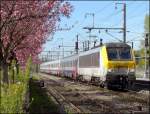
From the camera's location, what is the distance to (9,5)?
525 inches

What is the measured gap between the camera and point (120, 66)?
34625 millimetres

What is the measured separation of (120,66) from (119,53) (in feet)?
3.61

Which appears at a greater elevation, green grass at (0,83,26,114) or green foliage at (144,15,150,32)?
green foliage at (144,15,150,32)

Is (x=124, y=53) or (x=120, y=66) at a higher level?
(x=124, y=53)

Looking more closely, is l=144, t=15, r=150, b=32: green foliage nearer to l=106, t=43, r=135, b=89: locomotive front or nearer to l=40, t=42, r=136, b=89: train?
l=40, t=42, r=136, b=89: train

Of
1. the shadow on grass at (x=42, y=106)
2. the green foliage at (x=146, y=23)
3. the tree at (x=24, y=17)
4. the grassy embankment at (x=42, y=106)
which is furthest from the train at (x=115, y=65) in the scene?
the green foliage at (x=146, y=23)

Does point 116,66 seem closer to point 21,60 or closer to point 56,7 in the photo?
point 21,60

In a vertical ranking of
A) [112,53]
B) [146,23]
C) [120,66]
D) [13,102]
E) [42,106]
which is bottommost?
[42,106]

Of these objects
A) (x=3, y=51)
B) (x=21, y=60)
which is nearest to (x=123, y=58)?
(x=21, y=60)

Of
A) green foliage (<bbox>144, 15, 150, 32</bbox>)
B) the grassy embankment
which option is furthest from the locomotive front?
green foliage (<bbox>144, 15, 150, 32</bbox>)

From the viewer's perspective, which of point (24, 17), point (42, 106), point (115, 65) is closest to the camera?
point (24, 17)

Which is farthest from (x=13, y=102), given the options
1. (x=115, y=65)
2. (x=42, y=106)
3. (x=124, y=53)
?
(x=124, y=53)

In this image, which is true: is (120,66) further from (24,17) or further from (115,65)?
(24,17)

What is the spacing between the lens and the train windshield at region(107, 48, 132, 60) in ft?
115
